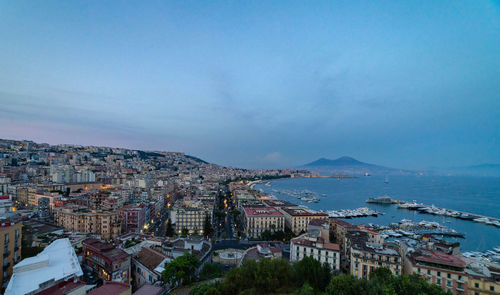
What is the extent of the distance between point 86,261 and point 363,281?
15771 millimetres

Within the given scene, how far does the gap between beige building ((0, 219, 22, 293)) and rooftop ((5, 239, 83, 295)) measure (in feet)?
5.05

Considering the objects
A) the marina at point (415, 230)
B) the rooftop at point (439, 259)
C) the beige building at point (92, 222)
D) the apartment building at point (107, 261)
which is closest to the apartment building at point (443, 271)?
the rooftop at point (439, 259)

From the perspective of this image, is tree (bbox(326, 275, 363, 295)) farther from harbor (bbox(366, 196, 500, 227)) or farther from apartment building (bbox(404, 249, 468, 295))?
harbor (bbox(366, 196, 500, 227))

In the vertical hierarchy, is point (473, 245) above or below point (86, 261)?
below

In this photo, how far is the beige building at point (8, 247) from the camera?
11.3 m

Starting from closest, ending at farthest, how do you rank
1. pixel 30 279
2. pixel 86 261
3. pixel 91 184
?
pixel 30 279 < pixel 86 261 < pixel 91 184

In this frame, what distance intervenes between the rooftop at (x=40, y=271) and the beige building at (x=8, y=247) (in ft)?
5.05

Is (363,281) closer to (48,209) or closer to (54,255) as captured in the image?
(54,255)

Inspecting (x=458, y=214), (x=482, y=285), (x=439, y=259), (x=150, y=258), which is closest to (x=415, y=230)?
(x=458, y=214)

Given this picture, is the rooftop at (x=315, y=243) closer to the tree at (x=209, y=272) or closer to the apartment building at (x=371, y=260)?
the apartment building at (x=371, y=260)

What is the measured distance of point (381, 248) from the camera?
1644 cm

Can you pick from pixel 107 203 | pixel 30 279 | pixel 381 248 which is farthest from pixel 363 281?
pixel 107 203

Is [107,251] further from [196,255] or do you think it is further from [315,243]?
[315,243]

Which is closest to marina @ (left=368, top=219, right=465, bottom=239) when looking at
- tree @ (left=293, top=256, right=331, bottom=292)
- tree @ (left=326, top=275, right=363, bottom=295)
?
tree @ (left=293, top=256, right=331, bottom=292)
